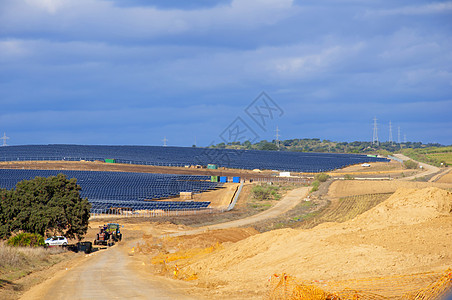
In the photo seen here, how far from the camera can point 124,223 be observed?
71.7 m

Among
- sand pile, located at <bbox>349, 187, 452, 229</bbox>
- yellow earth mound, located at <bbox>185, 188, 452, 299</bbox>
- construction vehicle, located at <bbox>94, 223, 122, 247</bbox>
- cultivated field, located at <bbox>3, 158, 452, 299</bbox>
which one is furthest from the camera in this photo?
construction vehicle, located at <bbox>94, 223, 122, 247</bbox>

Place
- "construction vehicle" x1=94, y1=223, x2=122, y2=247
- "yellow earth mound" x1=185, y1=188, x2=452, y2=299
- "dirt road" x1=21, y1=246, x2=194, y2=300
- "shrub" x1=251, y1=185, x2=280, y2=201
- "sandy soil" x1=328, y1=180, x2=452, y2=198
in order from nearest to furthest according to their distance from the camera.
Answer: "yellow earth mound" x1=185, y1=188, x2=452, y2=299 → "dirt road" x1=21, y1=246, x2=194, y2=300 → "construction vehicle" x1=94, y1=223, x2=122, y2=247 → "sandy soil" x1=328, y1=180, x2=452, y2=198 → "shrub" x1=251, y1=185, x2=280, y2=201

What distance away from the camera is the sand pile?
3297cm

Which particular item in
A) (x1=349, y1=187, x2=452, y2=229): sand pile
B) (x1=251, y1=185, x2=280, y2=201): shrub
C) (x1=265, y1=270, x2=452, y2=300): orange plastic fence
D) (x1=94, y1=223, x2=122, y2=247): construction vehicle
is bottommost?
(x1=94, y1=223, x2=122, y2=247): construction vehicle

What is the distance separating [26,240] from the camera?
141 feet

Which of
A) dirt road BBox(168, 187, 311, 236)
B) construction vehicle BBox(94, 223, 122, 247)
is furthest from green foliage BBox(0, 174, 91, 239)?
dirt road BBox(168, 187, 311, 236)

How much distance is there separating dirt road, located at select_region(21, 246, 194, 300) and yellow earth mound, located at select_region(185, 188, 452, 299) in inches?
99.8

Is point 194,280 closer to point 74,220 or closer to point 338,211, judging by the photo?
point 74,220

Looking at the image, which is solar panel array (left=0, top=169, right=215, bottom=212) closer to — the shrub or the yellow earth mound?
the shrub

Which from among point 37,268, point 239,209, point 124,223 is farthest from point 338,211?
point 37,268

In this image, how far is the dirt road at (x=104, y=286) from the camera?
24078mm

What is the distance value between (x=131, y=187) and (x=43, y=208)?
173 ft

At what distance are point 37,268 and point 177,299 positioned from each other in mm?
16208

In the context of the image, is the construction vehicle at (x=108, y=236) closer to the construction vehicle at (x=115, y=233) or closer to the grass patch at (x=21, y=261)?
the construction vehicle at (x=115, y=233)
